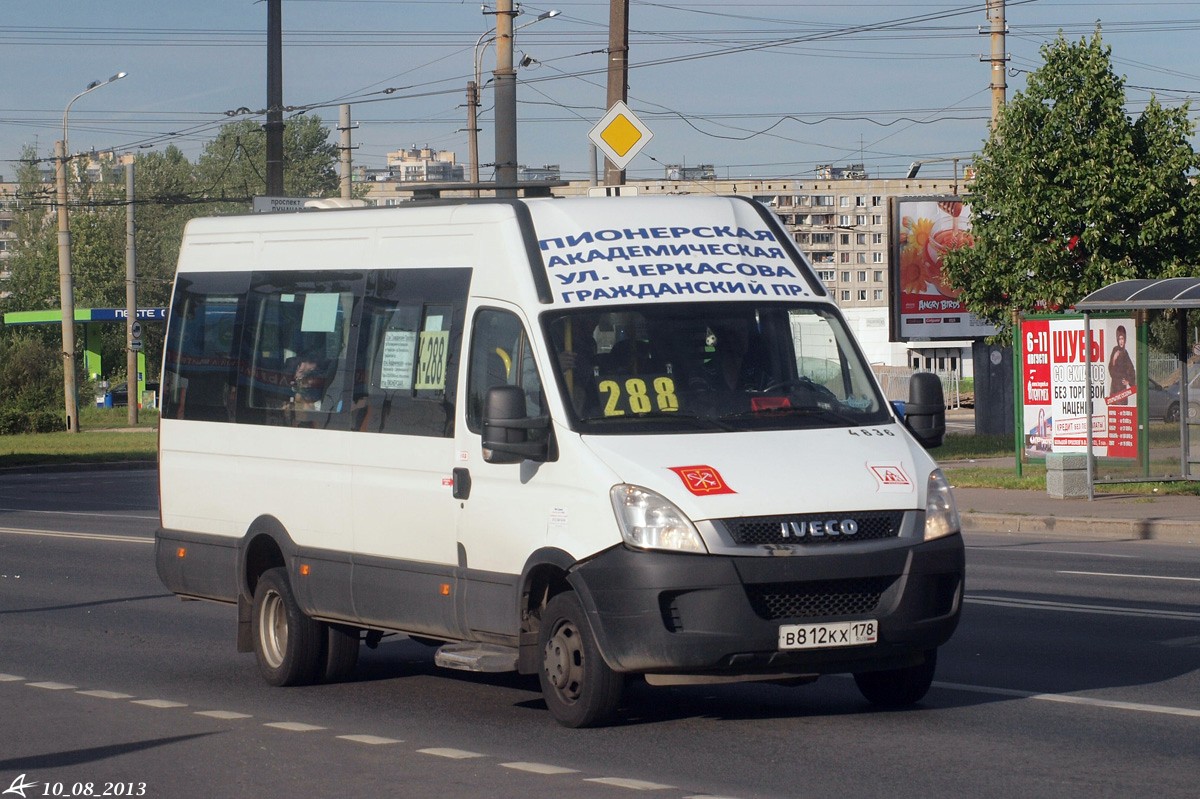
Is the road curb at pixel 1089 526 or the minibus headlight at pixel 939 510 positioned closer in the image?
the minibus headlight at pixel 939 510

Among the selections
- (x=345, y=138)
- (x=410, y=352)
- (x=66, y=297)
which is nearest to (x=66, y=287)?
(x=66, y=297)

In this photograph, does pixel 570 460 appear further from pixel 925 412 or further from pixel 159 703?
pixel 159 703

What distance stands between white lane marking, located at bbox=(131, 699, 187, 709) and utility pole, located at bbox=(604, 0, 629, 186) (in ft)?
40.8

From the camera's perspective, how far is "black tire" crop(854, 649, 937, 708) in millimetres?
8281

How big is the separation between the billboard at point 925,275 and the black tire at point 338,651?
98.1ft

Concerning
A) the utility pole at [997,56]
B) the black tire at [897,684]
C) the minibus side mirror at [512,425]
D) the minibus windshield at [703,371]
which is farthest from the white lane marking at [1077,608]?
the utility pole at [997,56]

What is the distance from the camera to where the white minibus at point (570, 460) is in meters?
7.42

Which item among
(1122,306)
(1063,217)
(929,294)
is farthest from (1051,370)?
(929,294)

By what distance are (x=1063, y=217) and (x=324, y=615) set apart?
21253mm

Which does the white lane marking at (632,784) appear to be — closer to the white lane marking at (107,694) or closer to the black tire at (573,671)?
the black tire at (573,671)

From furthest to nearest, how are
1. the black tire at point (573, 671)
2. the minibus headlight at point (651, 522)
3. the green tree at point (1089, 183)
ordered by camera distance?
the green tree at point (1089, 183) < the black tire at point (573, 671) < the minibus headlight at point (651, 522)

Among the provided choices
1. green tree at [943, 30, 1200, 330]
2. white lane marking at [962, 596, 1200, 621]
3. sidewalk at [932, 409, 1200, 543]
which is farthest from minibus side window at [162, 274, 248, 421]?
green tree at [943, 30, 1200, 330]

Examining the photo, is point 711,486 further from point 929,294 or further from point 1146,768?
point 929,294

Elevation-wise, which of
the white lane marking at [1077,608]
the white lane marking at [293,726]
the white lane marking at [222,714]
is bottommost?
the white lane marking at [222,714]
